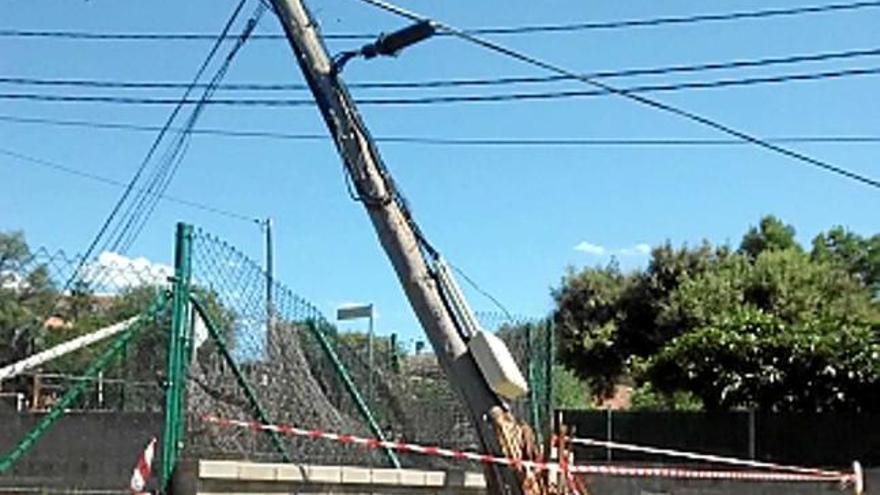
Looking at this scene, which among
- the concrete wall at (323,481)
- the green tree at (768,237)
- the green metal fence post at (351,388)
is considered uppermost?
the green tree at (768,237)

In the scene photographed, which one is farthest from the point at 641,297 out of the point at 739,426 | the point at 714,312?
the point at 739,426

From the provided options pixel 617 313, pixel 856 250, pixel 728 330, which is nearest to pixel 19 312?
pixel 728 330

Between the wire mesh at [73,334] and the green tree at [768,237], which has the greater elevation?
the green tree at [768,237]

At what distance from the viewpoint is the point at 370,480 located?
392 inches

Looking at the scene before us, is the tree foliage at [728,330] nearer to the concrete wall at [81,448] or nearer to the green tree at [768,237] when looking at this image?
the green tree at [768,237]

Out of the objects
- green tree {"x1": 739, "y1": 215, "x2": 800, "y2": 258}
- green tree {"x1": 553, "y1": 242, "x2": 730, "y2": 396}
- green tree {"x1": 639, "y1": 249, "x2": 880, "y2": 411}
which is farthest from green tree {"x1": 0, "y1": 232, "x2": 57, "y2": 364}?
green tree {"x1": 739, "y1": 215, "x2": 800, "y2": 258}

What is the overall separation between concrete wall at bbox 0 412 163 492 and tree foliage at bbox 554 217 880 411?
497 inches

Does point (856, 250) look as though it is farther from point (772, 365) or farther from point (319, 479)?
point (319, 479)

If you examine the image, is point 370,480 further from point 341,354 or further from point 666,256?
point 666,256

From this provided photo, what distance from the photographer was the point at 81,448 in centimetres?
980

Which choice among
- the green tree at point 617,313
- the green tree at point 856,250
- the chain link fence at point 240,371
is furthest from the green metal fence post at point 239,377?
the green tree at point 856,250

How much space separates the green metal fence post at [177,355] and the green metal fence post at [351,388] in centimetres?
253

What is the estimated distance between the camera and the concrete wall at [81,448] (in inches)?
350

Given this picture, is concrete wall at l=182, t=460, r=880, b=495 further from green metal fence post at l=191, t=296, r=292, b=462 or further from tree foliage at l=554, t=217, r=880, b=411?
tree foliage at l=554, t=217, r=880, b=411
